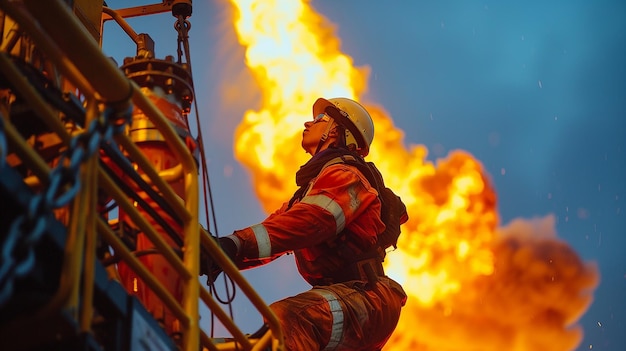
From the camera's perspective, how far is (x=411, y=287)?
11.8m

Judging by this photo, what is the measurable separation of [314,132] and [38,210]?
5.81m

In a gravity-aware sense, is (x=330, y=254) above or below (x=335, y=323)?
above

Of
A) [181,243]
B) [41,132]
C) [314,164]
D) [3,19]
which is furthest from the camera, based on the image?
[314,164]

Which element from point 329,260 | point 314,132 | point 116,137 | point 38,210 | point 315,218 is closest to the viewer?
point 38,210

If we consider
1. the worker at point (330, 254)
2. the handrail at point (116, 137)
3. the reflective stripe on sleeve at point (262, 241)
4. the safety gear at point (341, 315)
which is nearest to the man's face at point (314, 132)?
the worker at point (330, 254)

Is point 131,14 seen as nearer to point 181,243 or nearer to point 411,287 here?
point 181,243

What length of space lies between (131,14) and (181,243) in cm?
401

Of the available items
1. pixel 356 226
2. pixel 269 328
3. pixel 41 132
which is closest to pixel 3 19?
pixel 41 132

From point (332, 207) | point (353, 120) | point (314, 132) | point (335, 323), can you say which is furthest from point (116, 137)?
point (353, 120)

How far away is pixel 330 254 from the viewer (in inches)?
295

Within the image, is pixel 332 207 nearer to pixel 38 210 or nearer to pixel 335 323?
pixel 335 323

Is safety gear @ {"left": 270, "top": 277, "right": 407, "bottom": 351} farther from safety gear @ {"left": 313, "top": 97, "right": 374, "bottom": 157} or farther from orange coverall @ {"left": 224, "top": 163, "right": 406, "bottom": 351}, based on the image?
safety gear @ {"left": 313, "top": 97, "right": 374, "bottom": 157}

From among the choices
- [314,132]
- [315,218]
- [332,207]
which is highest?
[314,132]

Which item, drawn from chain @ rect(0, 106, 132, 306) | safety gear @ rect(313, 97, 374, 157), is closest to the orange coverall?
safety gear @ rect(313, 97, 374, 157)
